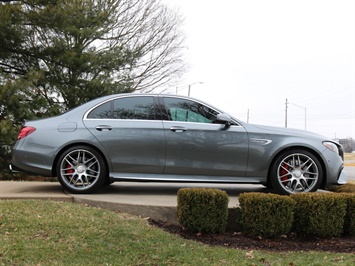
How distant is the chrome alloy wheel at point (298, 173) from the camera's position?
5.82m

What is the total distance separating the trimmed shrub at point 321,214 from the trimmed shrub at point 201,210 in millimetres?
948

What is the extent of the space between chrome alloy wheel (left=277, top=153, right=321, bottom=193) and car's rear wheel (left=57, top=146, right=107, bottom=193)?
2490 millimetres

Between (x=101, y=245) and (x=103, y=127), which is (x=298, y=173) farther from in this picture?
(x=101, y=245)

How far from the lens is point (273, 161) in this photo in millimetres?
5895

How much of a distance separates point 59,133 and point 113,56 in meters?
11.0

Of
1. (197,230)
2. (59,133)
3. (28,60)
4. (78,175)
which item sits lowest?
→ (197,230)

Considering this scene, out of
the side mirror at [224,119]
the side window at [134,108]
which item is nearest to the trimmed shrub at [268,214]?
the side mirror at [224,119]

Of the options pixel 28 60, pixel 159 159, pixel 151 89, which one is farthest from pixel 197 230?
pixel 151 89

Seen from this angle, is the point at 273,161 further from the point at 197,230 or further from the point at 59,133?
the point at 59,133

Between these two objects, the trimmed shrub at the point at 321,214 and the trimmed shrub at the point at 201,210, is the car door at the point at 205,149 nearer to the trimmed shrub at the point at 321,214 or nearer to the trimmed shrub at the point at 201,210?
the trimmed shrub at the point at 201,210

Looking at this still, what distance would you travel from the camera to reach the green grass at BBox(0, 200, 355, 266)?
379cm

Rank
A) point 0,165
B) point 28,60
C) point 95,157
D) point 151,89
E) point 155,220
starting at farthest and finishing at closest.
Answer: point 151,89 → point 28,60 → point 0,165 → point 95,157 → point 155,220

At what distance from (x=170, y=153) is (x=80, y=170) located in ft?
4.13

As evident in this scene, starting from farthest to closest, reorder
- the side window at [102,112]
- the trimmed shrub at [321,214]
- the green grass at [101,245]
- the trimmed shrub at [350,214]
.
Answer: the side window at [102,112] < the trimmed shrub at [350,214] < the trimmed shrub at [321,214] < the green grass at [101,245]
